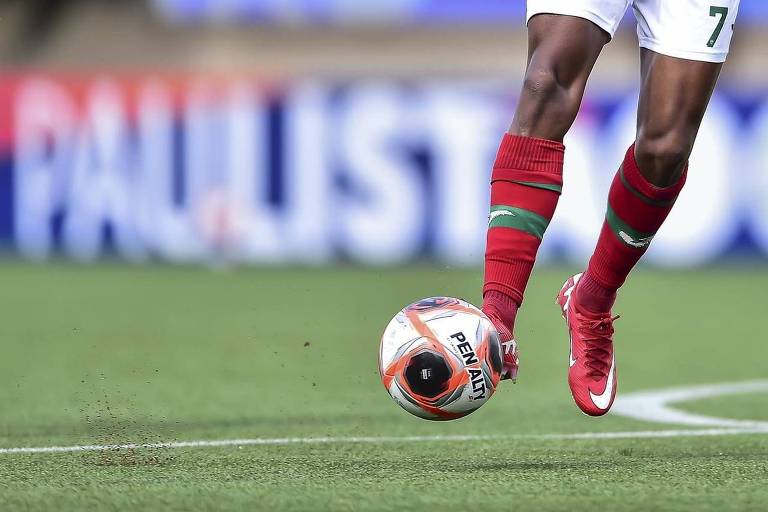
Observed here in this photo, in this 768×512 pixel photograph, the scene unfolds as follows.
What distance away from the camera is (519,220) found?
3.62 m

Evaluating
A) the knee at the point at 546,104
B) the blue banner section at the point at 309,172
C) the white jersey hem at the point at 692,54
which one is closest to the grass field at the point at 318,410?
the knee at the point at 546,104

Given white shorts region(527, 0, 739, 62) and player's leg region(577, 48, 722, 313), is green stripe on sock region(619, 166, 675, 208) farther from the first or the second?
white shorts region(527, 0, 739, 62)

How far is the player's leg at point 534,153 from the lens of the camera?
140 inches

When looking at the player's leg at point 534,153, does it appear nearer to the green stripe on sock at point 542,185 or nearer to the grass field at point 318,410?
the green stripe on sock at point 542,185

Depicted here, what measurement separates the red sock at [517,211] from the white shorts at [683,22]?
309 millimetres

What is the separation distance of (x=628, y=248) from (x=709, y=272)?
8.90 meters

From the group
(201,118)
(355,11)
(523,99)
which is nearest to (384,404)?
(523,99)

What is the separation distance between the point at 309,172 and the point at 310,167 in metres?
0.05

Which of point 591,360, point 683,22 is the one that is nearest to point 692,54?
point 683,22

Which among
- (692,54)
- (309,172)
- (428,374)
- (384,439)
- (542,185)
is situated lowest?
(309,172)

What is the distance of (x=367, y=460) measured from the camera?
354 centimetres

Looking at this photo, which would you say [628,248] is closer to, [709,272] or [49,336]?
[49,336]

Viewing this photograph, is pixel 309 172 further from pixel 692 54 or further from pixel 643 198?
pixel 692 54

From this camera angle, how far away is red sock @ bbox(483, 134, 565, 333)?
141 inches
